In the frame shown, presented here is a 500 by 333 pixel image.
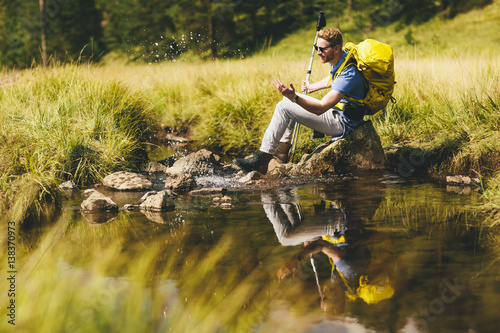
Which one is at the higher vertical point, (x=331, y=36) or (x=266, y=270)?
(x=331, y=36)

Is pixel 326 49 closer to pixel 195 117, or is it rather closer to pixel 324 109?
pixel 324 109

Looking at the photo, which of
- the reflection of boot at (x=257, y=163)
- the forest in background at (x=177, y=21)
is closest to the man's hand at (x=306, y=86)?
the reflection of boot at (x=257, y=163)

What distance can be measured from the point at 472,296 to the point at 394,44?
32138 millimetres

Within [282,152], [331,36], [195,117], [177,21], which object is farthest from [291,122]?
[177,21]

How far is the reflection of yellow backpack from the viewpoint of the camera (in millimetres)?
5250

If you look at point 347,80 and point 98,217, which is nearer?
point 98,217

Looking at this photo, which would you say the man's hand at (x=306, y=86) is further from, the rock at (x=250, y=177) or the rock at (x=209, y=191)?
the rock at (x=209, y=191)

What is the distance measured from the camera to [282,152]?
644 centimetres

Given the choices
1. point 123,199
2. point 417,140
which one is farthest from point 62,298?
point 417,140

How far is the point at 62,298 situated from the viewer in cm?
260

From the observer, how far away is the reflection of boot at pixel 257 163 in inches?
248

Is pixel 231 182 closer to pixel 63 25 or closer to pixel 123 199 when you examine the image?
pixel 123 199

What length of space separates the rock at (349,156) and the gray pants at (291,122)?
21 centimetres

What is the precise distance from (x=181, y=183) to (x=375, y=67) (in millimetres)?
2519
